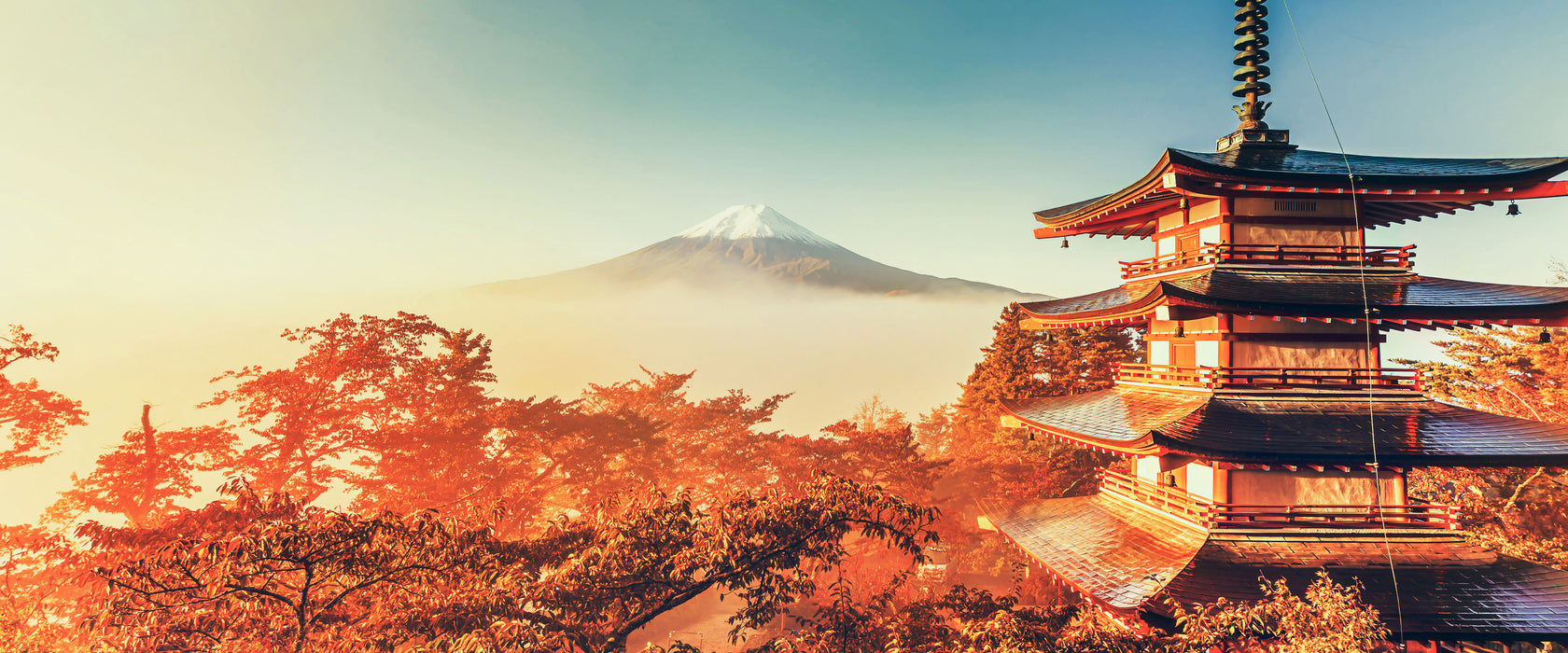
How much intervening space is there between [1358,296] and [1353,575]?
160 inches

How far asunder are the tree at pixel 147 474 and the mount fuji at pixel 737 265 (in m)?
138

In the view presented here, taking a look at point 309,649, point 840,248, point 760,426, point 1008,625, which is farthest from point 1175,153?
point 840,248

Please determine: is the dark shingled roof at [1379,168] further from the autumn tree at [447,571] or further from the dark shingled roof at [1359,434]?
the autumn tree at [447,571]

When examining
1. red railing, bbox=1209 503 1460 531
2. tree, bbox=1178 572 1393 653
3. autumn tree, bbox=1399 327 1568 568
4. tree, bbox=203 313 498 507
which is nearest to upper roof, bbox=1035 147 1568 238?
red railing, bbox=1209 503 1460 531

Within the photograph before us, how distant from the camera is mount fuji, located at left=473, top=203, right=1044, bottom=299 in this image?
525 feet

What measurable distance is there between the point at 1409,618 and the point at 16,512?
221ft

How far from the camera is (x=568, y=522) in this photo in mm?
8391

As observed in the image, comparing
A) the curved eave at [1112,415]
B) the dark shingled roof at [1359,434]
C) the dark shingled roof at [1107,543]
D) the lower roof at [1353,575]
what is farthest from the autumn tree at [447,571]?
the dark shingled roof at [1359,434]

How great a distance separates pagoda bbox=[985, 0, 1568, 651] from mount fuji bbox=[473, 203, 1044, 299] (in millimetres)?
149321

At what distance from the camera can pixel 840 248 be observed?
170m

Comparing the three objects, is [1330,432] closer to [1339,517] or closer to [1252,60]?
[1339,517]

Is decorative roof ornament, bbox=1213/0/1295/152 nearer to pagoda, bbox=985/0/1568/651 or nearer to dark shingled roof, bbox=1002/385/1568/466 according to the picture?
pagoda, bbox=985/0/1568/651

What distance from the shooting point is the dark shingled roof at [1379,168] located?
825 cm

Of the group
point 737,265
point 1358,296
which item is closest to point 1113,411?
point 1358,296
